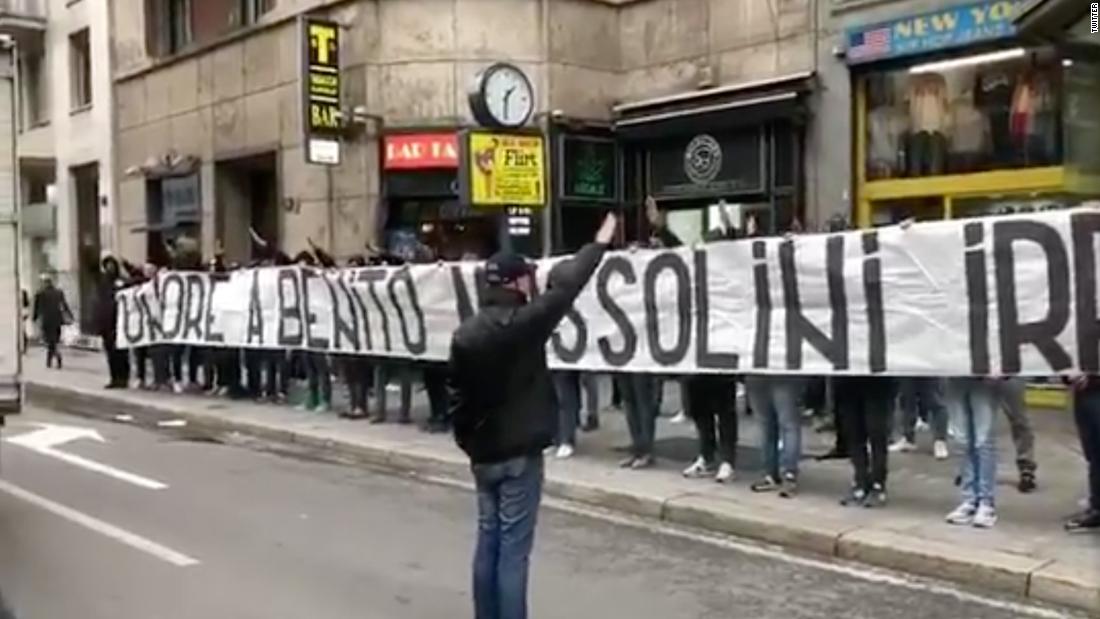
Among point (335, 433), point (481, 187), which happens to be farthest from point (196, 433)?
point (481, 187)

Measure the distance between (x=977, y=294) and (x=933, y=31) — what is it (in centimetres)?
687

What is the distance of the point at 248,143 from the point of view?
2098 centimetres

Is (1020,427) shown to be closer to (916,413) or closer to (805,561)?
(916,413)

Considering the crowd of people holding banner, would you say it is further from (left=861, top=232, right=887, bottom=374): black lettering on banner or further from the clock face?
the clock face

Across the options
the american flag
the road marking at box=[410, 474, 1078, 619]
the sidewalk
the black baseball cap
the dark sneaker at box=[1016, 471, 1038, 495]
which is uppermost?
the american flag

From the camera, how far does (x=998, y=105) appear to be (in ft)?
44.1

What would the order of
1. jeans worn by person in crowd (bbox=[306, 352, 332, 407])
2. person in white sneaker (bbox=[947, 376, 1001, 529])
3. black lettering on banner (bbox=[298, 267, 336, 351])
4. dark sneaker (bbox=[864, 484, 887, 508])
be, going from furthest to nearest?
jeans worn by person in crowd (bbox=[306, 352, 332, 407]) < black lettering on banner (bbox=[298, 267, 336, 351]) < dark sneaker (bbox=[864, 484, 887, 508]) < person in white sneaker (bbox=[947, 376, 1001, 529])

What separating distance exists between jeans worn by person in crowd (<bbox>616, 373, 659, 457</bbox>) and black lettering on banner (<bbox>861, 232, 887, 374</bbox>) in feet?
7.25

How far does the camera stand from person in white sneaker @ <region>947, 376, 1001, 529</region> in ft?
25.0

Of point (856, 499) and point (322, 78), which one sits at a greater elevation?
point (322, 78)

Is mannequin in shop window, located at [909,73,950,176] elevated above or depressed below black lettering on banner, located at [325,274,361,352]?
above

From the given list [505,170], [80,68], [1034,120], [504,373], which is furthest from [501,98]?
[80,68]

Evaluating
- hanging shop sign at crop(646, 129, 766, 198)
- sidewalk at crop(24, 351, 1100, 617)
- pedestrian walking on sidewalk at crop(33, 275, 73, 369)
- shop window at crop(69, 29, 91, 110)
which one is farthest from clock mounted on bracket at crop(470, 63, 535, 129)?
shop window at crop(69, 29, 91, 110)

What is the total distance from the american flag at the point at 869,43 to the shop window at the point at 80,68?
2037cm
